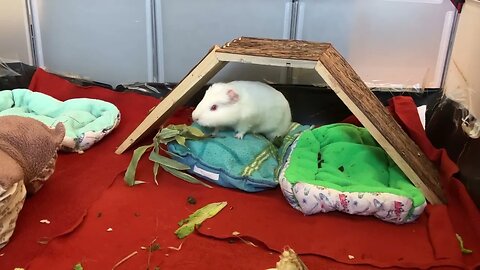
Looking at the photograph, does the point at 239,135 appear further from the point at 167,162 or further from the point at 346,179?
the point at 346,179

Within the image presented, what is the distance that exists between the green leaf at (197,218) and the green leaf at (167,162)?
0.20 meters

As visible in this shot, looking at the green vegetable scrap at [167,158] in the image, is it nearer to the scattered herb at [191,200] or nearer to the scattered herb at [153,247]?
the scattered herb at [191,200]

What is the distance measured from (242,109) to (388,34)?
2.50 ft

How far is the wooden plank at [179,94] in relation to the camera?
1.49 meters

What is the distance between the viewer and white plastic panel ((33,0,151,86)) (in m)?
2.12

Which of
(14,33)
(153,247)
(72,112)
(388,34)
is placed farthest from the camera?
(14,33)

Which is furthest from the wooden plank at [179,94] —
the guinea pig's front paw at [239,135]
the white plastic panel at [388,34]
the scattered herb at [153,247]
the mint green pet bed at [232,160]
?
the white plastic panel at [388,34]

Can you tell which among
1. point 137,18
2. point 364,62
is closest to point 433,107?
point 364,62

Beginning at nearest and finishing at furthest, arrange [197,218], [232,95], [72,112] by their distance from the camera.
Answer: [197,218], [232,95], [72,112]

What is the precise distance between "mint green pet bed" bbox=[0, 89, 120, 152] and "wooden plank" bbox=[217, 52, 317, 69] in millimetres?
570

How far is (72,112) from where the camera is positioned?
6.04 ft

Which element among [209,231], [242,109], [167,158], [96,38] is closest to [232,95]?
[242,109]

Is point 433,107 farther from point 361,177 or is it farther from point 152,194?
point 152,194

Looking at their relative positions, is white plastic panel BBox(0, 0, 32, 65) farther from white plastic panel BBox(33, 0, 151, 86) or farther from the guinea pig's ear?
the guinea pig's ear
